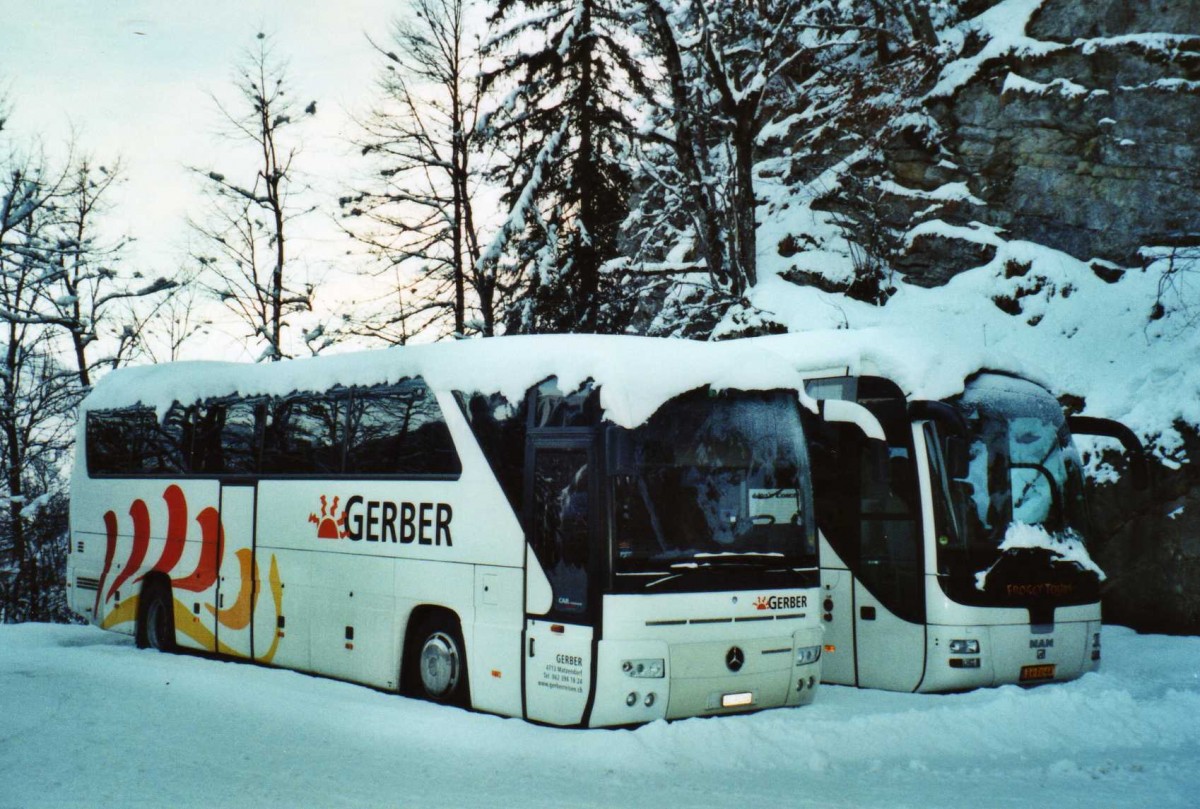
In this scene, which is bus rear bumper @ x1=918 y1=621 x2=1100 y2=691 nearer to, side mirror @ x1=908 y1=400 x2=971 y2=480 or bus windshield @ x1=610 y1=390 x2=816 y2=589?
side mirror @ x1=908 y1=400 x2=971 y2=480

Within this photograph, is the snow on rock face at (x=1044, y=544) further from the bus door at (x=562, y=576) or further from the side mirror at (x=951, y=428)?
the bus door at (x=562, y=576)

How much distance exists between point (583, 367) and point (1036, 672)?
563 cm

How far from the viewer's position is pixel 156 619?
14.1 m

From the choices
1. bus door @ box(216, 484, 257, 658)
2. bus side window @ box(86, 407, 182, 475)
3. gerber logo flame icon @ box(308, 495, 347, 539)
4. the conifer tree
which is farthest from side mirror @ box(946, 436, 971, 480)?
the conifer tree

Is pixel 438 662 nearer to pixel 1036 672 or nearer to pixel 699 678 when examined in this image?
pixel 699 678

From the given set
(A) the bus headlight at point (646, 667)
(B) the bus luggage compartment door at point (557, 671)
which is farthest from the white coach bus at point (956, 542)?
(B) the bus luggage compartment door at point (557, 671)

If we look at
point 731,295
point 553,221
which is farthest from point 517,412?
point 553,221

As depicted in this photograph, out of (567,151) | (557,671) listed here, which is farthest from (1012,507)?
(567,151)

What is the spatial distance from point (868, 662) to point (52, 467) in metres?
23.9

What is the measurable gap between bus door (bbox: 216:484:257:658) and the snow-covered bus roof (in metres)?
1.42

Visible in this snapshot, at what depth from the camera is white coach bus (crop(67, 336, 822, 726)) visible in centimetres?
830

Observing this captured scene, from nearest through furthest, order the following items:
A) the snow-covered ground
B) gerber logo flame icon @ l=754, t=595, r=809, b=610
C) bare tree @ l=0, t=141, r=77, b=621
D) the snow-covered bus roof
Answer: the snow-covered ground, the snow-covered bus roof, gerber logo flame icon @ l=754, t=595, r=809, b=610, bare tree @ l=0, t=141, r=77, b=621

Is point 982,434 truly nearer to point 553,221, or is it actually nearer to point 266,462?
point 266,462

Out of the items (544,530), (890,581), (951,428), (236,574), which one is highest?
(951,428)
